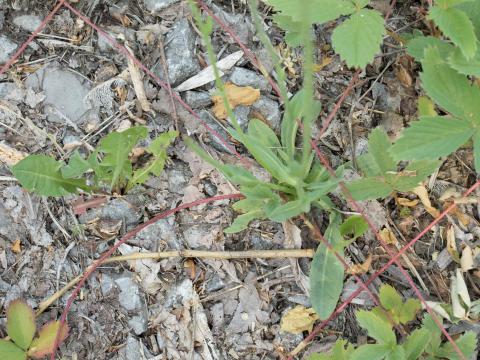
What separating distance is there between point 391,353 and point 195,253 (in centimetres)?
62

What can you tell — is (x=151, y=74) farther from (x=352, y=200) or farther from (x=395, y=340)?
(x=395, y=340)

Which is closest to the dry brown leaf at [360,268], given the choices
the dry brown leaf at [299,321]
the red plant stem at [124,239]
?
the dry brown leaf at [299,321]

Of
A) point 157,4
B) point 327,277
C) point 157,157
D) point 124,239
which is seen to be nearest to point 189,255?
point 124,239

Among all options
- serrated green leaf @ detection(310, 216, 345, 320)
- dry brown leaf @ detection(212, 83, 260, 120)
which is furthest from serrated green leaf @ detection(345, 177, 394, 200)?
dry brown leaf @ detection(212, 83, 260, 120)

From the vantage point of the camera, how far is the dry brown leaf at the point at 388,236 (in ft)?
5.75

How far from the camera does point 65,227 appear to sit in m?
1.79

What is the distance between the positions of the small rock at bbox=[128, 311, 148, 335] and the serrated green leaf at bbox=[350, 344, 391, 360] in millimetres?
617

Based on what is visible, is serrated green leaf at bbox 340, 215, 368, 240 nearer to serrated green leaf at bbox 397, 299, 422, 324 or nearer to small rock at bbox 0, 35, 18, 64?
serrated green leaf at bbox 397, 299, 422, 324

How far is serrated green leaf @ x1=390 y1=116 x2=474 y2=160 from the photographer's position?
56.8 inches

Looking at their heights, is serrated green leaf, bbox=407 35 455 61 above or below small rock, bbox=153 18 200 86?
above

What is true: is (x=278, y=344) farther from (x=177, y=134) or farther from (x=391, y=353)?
(x=177, y=134)

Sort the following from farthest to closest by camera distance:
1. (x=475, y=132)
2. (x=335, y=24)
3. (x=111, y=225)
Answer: (x=335, y=24) → (x=111, y=225) → (x=475, y=132)

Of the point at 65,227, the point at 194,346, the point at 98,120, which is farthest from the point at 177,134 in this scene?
the point at 194,346

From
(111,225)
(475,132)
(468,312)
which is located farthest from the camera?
(111,225)
